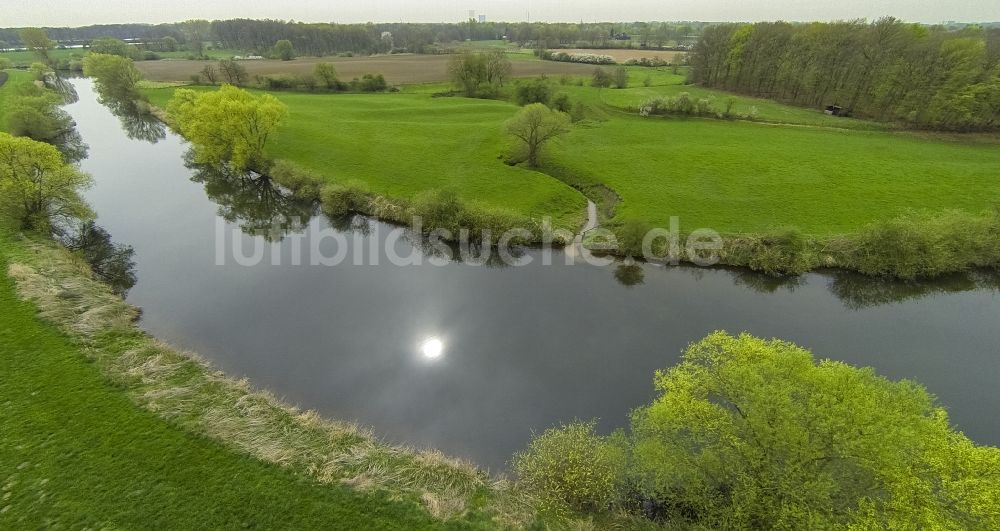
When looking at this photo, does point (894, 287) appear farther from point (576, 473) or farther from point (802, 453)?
point (576, 473)

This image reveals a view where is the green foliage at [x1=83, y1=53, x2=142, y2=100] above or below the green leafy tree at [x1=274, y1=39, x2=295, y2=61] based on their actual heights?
below

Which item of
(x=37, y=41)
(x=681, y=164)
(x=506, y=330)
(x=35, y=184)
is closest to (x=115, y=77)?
(x=35, y=184)

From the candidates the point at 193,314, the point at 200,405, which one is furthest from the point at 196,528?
the point at 193,314

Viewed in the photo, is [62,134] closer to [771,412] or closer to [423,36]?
[771,412]

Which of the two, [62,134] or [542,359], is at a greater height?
[62,134]

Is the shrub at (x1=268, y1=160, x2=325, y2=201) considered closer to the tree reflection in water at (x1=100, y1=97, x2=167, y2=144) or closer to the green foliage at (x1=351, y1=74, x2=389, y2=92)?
the tree reflection in water at (x1=100, y1=97, x2=167, y2=144)

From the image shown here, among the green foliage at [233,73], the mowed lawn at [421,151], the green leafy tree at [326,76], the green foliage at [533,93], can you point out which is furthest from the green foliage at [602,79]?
the green foliage at [233,73]

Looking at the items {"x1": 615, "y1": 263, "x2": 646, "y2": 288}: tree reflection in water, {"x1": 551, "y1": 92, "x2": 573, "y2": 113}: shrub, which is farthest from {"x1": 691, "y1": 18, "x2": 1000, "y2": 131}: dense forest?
{"x1": 615, "y1": 263, "x2": 646, "y2": 288}: tree reflection in water
